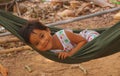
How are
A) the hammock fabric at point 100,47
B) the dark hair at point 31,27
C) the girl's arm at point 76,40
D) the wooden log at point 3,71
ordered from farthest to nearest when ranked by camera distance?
the wooden log at point 3,71, the girl's arm at point 76,40, the dark hair at point 31,27, the hammock fabric at point 100,47

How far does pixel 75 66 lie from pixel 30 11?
2.60 meters

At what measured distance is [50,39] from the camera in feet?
8.50

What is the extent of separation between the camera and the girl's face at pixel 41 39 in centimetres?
253

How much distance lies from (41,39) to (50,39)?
3.6 inches

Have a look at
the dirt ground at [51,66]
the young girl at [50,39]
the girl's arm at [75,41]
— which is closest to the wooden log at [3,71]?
the dirt ground at [51,66]

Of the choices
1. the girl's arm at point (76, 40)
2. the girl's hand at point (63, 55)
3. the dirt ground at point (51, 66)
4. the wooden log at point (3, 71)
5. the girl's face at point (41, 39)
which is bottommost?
the dirt ground at point (51, 66)

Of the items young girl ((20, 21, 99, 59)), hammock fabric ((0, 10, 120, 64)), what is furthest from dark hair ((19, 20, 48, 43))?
hammock fabric ((0, 10, 120, 64))

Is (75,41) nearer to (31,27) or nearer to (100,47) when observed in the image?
(100,47)

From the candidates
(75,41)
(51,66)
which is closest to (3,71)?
(51,66)

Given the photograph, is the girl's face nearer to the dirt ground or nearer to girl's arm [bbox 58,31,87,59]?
girl's arm [bbox 58,31,87,59]

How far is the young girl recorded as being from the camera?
8.36 feet

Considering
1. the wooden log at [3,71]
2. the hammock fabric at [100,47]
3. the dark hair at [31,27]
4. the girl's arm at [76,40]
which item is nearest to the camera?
the hammock fabric at [100,47]

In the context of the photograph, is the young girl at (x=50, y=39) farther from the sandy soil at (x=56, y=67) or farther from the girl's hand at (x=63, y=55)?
the sandy soil at (x=56, y=67)

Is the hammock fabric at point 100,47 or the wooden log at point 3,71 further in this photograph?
the wooden log at point 3,71
